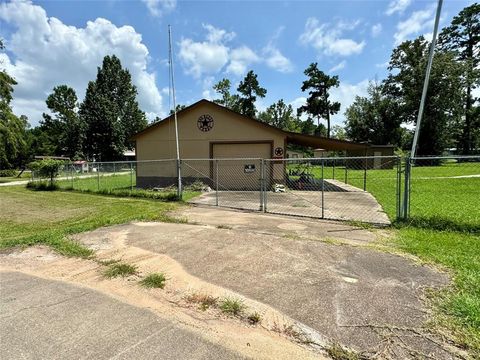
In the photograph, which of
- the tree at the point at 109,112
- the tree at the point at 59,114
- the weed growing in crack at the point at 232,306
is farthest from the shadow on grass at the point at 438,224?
the tree at the point at 59,114

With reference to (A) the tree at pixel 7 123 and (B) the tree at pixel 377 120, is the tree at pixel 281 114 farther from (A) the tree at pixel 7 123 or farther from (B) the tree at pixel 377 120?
(A) the tree at pixel 7 123

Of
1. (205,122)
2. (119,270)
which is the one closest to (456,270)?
(119,270)

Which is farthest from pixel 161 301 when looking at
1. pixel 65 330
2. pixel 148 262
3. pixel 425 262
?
pixel 425 262

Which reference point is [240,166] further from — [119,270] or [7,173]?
[7,173]

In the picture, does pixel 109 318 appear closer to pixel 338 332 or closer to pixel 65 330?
pixel 65 330

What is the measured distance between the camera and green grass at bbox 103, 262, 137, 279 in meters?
4.39

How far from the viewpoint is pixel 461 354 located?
8.20 feet

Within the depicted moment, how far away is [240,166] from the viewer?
16.6m

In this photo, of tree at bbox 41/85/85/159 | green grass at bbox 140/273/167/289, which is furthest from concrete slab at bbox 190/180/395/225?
tree at bbox 41/85/85/159

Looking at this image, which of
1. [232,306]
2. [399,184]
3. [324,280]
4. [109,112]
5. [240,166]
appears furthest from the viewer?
[109,112]

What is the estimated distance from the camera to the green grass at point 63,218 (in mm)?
6168

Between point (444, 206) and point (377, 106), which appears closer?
point (444, 206)

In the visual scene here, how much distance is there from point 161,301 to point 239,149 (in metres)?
13.5

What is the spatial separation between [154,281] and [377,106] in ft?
171
